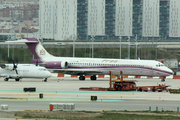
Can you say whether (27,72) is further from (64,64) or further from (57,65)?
(64,64)

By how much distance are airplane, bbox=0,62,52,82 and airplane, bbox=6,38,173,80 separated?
256 inches

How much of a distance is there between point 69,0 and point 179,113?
163 m

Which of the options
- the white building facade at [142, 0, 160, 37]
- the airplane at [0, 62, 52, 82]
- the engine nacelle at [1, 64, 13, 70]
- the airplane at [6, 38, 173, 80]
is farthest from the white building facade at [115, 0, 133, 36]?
the engine nacelle at [1, 64, 13, 70]

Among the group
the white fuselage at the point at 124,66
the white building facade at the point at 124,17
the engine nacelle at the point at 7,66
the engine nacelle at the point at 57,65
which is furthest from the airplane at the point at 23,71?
the white building facade at the point at 124,17

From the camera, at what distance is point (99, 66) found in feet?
199

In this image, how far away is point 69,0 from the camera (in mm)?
184875

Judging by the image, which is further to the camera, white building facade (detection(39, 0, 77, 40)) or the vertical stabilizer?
white building facade (detection(39, 0, 77, 40))

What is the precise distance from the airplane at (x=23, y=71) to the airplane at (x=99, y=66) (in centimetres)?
651

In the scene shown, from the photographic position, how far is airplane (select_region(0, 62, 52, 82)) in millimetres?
54219

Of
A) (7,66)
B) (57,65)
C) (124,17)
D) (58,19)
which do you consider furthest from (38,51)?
(124,17)

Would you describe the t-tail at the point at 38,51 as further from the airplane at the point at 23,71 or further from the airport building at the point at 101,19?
the airport building at the point at 101,19

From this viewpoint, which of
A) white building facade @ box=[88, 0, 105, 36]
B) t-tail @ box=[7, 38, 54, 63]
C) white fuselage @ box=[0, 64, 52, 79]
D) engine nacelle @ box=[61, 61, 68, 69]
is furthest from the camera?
white building facade @ box=[88, 0, 105, 36]

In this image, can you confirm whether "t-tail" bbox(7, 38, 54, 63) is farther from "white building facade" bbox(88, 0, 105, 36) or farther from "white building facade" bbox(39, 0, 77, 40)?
"white building facade" bbox(88, 0, 105, 36)

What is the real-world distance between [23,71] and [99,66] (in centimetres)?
1154
